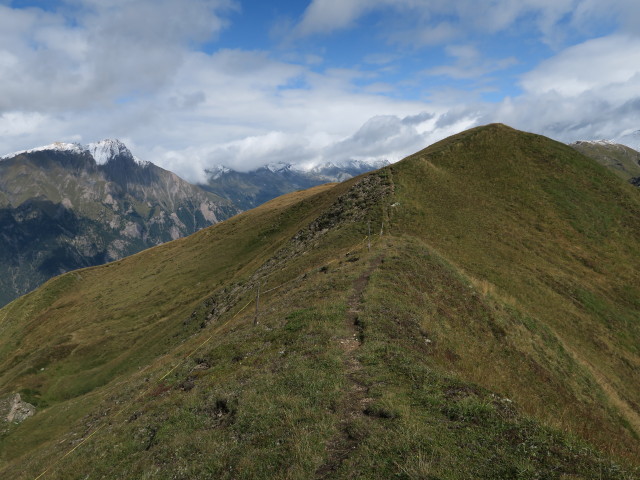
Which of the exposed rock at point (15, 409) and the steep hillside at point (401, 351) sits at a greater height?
the steep hillside at point (401, 351)

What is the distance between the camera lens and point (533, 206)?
55.6 m

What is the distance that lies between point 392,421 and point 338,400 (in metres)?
2.48

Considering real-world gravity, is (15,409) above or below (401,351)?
below

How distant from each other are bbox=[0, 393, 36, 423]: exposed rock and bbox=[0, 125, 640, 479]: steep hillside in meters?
2.19

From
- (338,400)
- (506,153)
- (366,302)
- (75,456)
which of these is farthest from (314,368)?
(506,153)

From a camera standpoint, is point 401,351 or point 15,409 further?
point 15,409

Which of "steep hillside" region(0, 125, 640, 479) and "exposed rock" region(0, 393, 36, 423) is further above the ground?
"steep hillside" region(0, 125, 640, 479)

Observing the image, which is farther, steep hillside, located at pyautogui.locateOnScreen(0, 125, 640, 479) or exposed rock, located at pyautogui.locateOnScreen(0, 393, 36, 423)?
exposed rock, located at pyautogui.locateOnScreen(0, 393, 36, 423)

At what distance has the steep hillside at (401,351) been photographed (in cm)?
1084

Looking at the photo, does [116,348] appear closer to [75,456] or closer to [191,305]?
[191,305]

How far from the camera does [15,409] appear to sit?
54281mm

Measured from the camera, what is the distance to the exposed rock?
2076 inches

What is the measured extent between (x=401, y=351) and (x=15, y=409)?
67.2 meters

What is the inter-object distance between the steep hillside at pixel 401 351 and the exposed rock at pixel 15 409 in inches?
86.0
